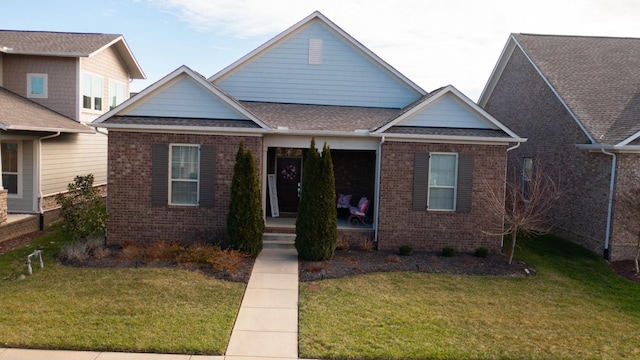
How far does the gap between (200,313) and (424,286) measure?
4819 mm

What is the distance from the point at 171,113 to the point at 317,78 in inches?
207

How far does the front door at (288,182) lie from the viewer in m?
17.3

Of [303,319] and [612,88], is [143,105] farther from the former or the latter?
[612,88]

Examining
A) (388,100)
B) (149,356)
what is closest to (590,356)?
(149,356)

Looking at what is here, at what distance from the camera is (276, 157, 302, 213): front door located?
1731cm

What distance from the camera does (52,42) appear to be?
64.6 ft

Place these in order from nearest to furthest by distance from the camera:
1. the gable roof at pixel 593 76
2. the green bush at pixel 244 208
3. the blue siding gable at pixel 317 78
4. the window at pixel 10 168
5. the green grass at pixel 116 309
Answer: the green grass at pixel 116 309 → the green bush at pixel 244 208 → the gable roof at pixel 593 76 → the window at pixel 10 168 → the blue siding gable at pixel 317 78

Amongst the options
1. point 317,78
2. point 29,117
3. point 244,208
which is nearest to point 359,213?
point 244,208

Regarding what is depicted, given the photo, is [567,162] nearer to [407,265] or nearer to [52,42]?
[407,265]

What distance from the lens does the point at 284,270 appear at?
1201 centimetres

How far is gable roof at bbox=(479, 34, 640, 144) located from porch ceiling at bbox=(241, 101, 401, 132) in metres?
5.60

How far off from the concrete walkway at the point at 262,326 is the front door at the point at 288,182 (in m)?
4.68

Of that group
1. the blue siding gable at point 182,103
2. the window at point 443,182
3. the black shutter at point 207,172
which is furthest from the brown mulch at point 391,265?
the blue siding gable at point 182,103

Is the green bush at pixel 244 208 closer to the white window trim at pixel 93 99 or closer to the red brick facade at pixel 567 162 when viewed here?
the red brick facade at pixel 567 162
